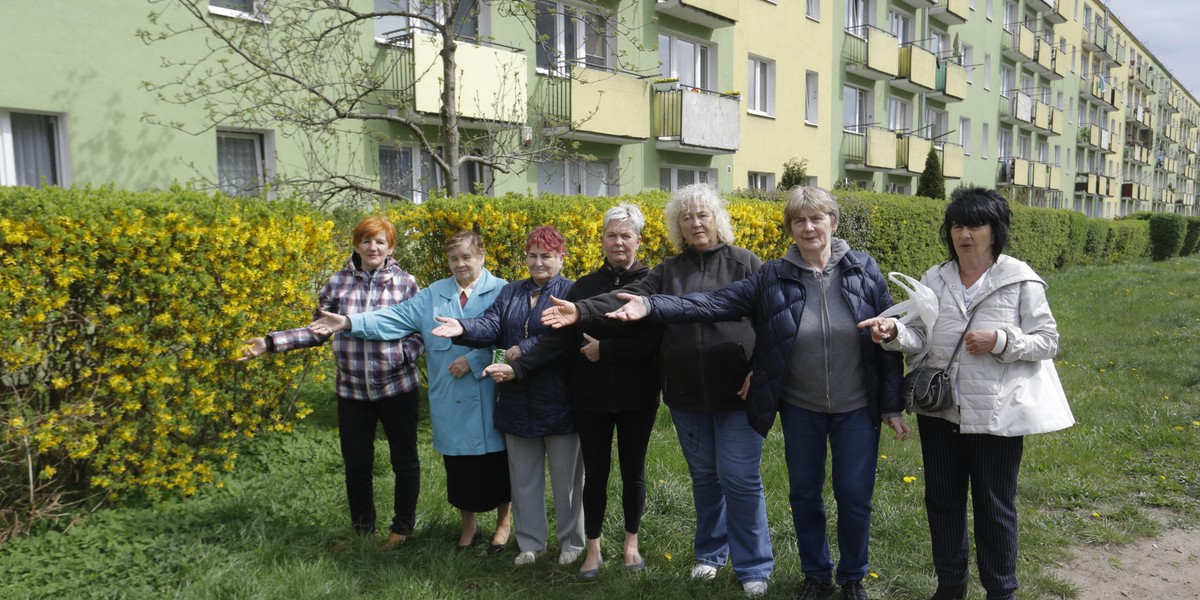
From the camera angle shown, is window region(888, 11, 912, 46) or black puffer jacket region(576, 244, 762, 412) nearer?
black puffer jacket region(576, 244, 762, 412)

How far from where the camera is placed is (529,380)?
416 cm

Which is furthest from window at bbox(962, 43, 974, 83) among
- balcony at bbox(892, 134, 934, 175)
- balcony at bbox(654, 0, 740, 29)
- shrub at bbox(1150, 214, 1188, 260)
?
balcony at bbox(654, 0, 740, 29)

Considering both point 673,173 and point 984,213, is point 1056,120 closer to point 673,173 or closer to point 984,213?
point 673,173

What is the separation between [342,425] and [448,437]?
644 millimetres

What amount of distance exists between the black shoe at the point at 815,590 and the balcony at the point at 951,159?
2841 cm

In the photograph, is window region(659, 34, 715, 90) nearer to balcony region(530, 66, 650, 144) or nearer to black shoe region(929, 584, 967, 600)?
balcony region(530, 66, 650, 144)

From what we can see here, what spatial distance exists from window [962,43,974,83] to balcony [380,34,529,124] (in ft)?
87.6

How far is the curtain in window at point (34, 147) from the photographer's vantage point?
9422 mm

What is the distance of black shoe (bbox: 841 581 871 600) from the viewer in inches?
150

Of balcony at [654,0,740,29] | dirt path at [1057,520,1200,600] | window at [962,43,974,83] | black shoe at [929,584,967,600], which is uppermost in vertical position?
window at [962,43,974,83]

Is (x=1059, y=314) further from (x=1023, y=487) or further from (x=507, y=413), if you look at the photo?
(x=507, y=413)

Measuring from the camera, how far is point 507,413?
4.23m

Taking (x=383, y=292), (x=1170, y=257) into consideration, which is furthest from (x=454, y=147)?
(x=1170, y=257)

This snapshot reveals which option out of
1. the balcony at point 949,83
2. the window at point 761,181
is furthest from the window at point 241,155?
the balcony at point 949,83
